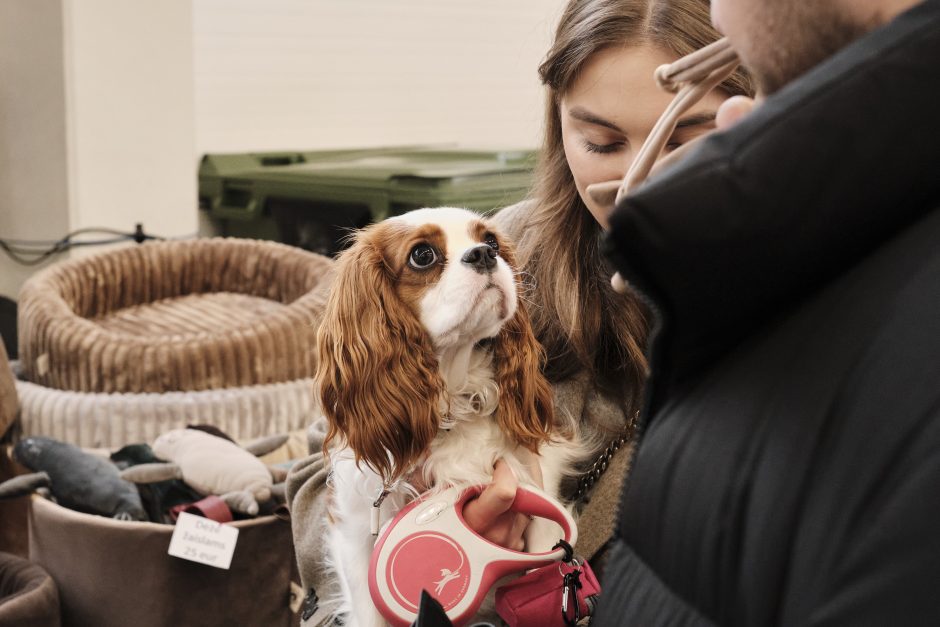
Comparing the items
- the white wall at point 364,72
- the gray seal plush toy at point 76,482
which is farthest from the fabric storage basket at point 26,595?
the white wall at point 364,72

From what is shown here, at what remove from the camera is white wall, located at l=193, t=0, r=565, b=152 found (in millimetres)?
5090

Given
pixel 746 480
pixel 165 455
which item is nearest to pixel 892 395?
pixel 746 480

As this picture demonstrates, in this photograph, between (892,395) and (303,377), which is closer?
(892,395)

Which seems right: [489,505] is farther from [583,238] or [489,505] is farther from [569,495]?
[583,238]

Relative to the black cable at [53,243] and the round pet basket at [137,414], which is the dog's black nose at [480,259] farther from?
the black cable at [53,243]

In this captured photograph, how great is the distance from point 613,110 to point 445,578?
0.70 meters

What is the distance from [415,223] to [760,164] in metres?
1.02

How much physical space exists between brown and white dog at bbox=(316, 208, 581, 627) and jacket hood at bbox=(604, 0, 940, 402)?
0.88 m

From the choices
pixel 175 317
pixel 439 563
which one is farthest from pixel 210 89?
pixel 439 563

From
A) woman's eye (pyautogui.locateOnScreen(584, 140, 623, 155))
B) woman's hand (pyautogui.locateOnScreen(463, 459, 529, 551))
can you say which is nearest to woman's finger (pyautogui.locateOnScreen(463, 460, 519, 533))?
woman's hand (pyautogui.locateOnScreen(463, 459, 529, 551))

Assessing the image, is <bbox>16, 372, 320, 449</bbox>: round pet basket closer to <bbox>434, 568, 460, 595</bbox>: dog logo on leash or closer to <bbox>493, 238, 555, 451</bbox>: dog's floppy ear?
<bbox>493, 238, 555, 451</bbox>: dog's floppy ear

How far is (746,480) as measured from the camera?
0.54 metres

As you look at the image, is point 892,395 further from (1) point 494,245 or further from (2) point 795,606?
(1) point 494,245

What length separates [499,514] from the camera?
4.46ft
